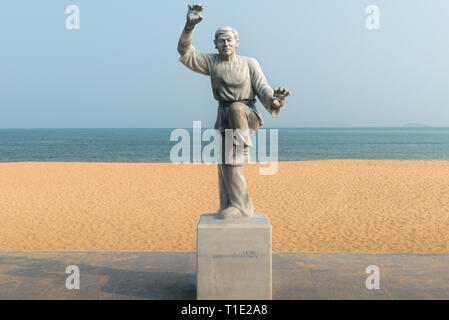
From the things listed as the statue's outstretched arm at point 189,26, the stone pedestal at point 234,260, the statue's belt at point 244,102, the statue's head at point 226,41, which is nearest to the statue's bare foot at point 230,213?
the stone pedestal at point 234,260

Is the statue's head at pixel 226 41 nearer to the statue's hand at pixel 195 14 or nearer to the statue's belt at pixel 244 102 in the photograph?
the statue's hand at pixel 195 14

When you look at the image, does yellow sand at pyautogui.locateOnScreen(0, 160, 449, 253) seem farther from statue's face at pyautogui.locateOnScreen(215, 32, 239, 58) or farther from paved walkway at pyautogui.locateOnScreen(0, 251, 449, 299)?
statue's face at pyautogui.locateOnScreen(215, 32, 239, 58)

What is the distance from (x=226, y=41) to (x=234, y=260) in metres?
2.49

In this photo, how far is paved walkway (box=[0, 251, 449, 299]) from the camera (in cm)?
535

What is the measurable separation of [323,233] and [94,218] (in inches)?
244

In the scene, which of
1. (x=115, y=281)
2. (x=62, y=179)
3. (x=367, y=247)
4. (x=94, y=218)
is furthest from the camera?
(x=62, y=179)

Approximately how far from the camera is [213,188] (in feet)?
57.0

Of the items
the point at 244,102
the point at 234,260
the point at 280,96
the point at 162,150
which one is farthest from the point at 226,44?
the point at 162,150

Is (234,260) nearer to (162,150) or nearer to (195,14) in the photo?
(195,14)

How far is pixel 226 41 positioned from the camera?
4.96 m
